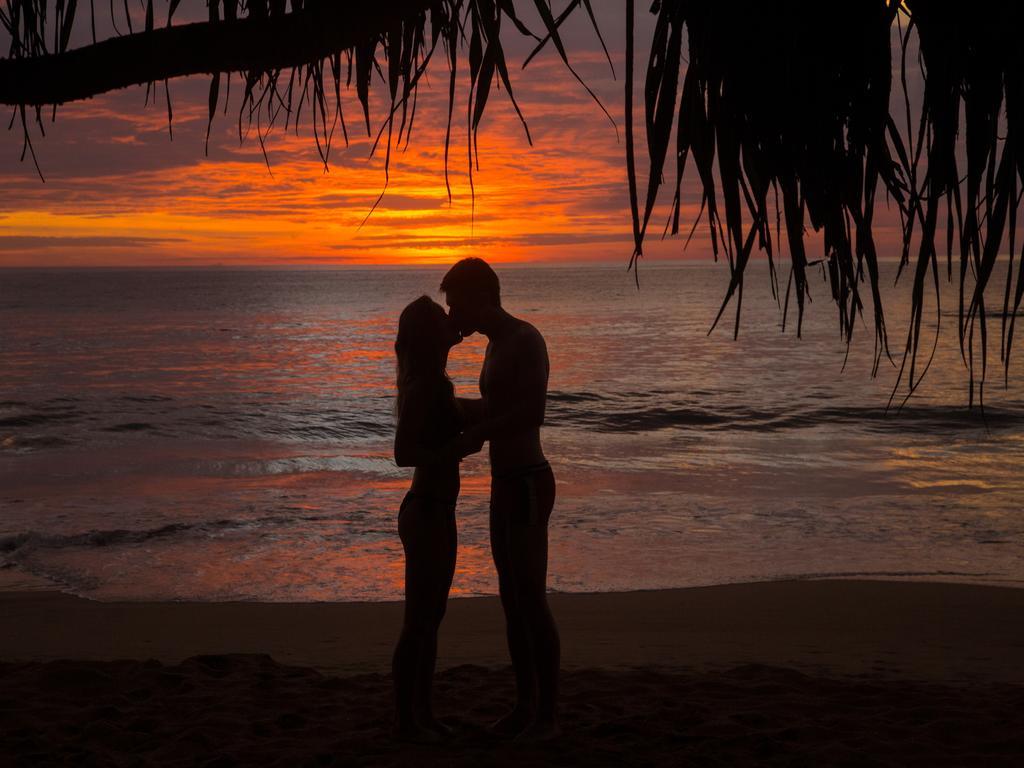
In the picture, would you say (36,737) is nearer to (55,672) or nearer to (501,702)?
(55,672)

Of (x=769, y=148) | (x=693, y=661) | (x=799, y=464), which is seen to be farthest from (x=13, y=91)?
(x=799, y=464)

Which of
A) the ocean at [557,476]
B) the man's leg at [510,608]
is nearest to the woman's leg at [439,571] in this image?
the man's leg at [510,608]

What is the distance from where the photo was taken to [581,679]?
4844mm

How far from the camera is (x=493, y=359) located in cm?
329

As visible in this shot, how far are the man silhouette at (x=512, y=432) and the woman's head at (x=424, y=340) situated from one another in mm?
56

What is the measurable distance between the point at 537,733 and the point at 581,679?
116 cm

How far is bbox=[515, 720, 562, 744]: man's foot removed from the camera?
370 centimetres

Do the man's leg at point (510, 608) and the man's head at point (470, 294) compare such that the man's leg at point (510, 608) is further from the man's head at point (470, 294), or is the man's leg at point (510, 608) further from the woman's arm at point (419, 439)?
the man's head at point (470, 294)

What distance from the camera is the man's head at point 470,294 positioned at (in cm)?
330

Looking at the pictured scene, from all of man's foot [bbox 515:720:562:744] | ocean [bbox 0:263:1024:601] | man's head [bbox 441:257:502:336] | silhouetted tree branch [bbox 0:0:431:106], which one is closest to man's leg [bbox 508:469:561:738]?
man's foot [bbox 515:720:562:744]

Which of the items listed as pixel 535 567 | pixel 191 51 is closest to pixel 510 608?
pixel 535 567

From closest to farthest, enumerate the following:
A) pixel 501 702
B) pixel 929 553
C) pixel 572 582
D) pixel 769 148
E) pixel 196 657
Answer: pixel 769 148
pixel 501 702
pixel 196 657
pixel 572 582
pixel 929 553

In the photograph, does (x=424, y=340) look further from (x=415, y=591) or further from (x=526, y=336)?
(x=415, y=591)

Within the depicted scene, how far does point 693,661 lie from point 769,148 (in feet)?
13.6
